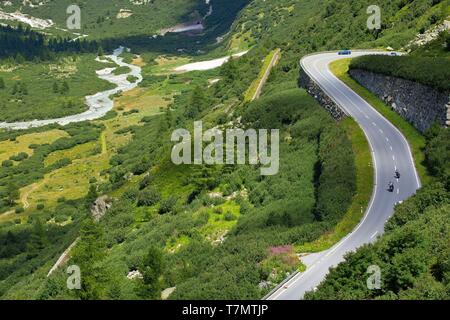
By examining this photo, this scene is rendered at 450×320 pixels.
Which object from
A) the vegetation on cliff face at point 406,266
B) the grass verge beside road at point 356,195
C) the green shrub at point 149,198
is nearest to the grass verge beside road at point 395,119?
the grass verge beside road at point 356,195

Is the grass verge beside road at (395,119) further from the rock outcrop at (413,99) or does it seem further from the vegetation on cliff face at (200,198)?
the vegetation on cliff face at (200,198)

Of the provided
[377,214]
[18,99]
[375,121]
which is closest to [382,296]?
[377,214]

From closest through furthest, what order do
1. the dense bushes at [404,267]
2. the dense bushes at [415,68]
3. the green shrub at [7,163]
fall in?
the dense bushes at [404,267] → the dense bushes at [415,68] → the green shrub at [7,163]

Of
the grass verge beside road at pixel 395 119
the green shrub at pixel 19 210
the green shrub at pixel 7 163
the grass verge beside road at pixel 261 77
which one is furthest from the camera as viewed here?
the green shrub at pixel 7 163

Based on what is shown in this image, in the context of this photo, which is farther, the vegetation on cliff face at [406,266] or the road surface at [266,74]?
the road surface at [266,74]

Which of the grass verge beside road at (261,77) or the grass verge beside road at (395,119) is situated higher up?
the grass verge beside road at (395,119)
